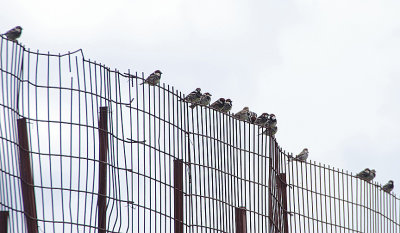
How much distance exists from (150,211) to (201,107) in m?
3.08

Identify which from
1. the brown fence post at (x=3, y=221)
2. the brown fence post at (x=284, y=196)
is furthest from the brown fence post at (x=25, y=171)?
the brown fence post at (x=284, y=196)

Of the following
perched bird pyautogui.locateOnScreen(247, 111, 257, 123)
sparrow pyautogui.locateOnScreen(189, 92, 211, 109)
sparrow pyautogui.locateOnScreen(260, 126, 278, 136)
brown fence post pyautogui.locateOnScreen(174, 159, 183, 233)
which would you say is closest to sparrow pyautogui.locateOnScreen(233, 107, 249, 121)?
perched bird pyautogui.locateOnScreen(247, 111, 257, 123)

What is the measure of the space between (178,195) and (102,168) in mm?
2159

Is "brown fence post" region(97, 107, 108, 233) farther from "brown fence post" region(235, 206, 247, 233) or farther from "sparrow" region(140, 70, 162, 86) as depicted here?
"brown fence post" region(235, 206, 247, 233)

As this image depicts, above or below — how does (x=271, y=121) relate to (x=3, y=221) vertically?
above

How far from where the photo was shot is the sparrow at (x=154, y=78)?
89.5 feet

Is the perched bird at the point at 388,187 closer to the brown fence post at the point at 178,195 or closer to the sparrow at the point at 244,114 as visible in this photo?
the sparrow at the point at 244,114

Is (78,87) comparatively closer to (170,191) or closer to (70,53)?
(70,53)

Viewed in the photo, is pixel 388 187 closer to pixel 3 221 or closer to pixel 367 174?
pixel 367 174

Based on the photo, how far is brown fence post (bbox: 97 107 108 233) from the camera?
84.9 ft

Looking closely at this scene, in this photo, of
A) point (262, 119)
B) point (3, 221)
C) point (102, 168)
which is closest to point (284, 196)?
point (262, 119)

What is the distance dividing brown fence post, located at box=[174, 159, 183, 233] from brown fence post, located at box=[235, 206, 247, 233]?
1.71 m

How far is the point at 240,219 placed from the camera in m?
28.8

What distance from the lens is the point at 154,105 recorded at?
2712 centimetres
